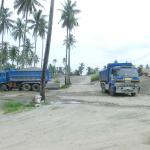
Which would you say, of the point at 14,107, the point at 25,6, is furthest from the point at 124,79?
→ the point at 25,6

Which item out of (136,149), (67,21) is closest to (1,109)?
(136,149)

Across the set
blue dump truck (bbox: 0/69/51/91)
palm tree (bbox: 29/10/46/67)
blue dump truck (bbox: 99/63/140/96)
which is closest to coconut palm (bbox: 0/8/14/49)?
palm tree (bbox: 29/10/46/67)

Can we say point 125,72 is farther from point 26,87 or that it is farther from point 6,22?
point 6,22

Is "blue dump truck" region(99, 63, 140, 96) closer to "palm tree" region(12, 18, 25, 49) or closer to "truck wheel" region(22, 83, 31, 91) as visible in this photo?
"truck wheel" region(22, 83, 31, 91)

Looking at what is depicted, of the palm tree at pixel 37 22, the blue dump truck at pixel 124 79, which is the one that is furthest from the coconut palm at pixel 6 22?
the blue dump truck at pixel 124 79

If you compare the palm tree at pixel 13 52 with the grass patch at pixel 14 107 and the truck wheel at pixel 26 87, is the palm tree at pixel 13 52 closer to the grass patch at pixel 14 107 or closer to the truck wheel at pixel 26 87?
the truck wheel at pixel 26 87

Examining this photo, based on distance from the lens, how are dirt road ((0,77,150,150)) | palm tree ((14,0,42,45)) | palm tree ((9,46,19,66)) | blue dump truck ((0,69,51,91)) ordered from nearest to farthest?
dirt road ((0,77,150,150)) → blue dump truck ((0,69,51,91)) → palm tree ((14,0,42,45)) → palm tree ((9,46,19,66))

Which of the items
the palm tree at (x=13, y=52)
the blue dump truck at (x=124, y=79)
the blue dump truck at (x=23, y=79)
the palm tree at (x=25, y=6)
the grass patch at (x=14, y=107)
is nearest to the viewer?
the grass patch at (x=14, y=107)

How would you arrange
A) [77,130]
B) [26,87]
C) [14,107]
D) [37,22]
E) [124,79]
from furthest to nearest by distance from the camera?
[37,22]
[26,87]
[124,79]
[14,107]
[77,130]

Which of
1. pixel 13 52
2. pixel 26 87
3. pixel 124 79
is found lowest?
pixel 26 87

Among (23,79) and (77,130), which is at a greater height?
(23,79)

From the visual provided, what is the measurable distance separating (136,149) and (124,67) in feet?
79.8

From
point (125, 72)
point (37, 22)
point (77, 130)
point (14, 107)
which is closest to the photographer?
point (77, 130)

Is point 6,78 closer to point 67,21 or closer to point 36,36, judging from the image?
point 67,21
